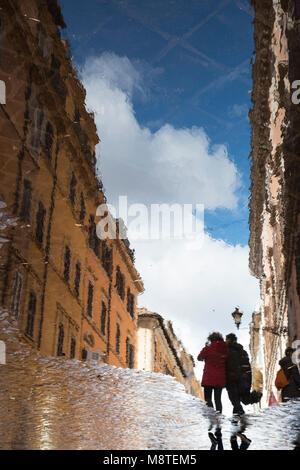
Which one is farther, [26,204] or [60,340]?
[26,204]

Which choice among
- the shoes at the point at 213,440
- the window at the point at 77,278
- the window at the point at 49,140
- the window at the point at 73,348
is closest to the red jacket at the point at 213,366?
the shoes at the point at 213,440

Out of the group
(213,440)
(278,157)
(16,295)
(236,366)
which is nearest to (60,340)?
(16,295)

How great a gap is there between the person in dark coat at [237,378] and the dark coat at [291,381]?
714 mm

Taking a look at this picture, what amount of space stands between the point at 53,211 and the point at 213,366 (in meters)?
8.28

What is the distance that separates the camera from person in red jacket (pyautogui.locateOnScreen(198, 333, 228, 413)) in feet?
24.3

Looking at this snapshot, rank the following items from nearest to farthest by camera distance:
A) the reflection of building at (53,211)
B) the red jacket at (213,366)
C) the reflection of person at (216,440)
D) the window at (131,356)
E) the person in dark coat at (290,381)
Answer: the reflection of person at (216,440) < the red jacket at (213,366) < the person in dark coat at (290,381) < the reflection of building at (53,211) < the window at (131,356)

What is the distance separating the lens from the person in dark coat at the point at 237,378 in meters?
7.44

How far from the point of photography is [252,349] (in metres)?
41.0

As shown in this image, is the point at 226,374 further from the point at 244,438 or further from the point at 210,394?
the point at 244,438

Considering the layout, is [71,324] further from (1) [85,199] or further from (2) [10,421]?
(2) [10,421]

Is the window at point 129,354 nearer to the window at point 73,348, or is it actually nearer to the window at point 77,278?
the window at point 77,278

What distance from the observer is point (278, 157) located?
63.2ft

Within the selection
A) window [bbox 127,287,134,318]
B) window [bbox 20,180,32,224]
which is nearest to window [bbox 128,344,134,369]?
window [bbox 127,287,134,318]

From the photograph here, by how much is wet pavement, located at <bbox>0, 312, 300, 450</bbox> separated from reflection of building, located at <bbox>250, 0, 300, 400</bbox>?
723cm
